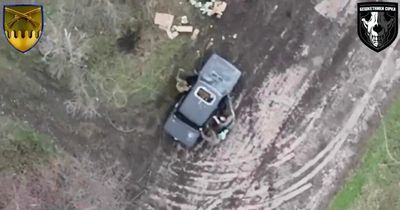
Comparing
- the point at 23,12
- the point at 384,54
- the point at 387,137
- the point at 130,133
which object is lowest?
the point at 130,133

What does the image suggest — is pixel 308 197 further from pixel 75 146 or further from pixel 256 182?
pixel 75 146

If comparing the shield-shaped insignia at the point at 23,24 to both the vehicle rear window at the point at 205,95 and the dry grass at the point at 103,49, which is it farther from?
the vehicle rear window at the point at 205,95

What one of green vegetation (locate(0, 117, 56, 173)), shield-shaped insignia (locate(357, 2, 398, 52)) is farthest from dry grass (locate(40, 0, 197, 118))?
shield-shaped insignia (locate(357, 2, 398, 52))

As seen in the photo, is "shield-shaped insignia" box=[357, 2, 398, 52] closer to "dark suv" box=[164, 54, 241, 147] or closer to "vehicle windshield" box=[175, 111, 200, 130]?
"dark suv" box=[164, 54, 241, 147]

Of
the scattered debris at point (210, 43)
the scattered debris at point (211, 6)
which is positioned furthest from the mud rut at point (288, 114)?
the scattered debris at point (211, 6)

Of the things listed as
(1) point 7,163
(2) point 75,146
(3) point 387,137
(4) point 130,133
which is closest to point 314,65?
(3) point 387,137

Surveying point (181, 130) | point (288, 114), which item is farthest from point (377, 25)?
point (181, 130)

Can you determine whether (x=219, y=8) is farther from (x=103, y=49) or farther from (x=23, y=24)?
(x=23, y=24)
